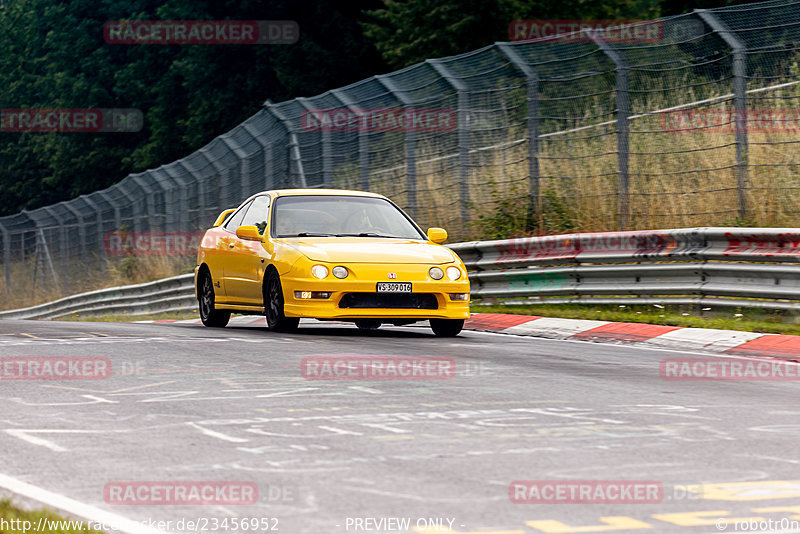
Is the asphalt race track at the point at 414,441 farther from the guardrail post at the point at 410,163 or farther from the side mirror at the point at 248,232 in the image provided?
the guardrail post at the point at 410,163

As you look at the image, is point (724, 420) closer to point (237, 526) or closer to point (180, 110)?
point (237, 526)

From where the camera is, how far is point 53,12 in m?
66.2

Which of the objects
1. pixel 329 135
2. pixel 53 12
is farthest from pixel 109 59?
pixel 329 135

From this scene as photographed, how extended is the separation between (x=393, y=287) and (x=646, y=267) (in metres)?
3.40

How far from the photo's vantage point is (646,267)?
571 inches

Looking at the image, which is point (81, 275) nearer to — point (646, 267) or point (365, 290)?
point (646, 267)

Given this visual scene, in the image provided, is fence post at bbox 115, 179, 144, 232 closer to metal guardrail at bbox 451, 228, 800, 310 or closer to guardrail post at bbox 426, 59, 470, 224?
guardrail post at bbox 426, 59, 470, 224

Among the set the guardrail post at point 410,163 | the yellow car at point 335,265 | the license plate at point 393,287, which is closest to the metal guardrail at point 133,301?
the guardrail post at point 410,163

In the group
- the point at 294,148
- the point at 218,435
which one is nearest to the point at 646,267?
the point at 218,435

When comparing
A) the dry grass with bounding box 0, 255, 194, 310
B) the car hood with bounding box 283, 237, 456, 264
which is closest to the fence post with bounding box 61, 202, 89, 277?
the dry grass with bounding box 0, 255, 194, 310

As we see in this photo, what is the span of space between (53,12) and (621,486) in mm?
64962

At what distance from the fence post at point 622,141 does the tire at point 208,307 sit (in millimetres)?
4950

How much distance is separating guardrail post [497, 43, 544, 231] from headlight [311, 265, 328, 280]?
5768mm

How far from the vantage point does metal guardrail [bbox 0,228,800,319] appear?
1297cm
